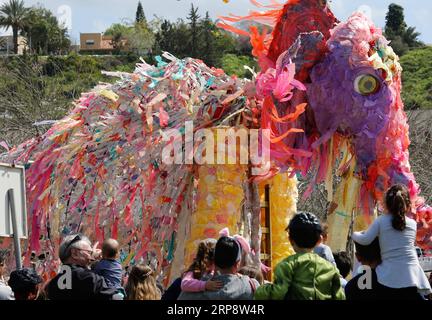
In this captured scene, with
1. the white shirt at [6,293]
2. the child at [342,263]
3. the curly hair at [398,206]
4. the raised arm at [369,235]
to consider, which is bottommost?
the child at [342,263]

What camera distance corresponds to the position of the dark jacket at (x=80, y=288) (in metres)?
5.65

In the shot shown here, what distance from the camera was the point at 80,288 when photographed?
5664 mm

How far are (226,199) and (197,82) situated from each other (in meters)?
1.04

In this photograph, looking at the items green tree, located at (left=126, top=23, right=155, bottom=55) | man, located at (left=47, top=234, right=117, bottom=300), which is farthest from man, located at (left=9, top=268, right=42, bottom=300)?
green tree, located at (left=126, top=23, right=155, bottom=55)

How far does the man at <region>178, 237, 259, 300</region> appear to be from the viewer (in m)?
5.32

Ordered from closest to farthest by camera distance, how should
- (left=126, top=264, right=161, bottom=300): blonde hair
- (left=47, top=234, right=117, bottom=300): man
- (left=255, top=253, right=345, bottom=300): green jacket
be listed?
(left=255, top=253, right=345, bottom=300): green jacket, (left=47, top=234, right=117, bottom=300): man, (left=126, top=264, right=161, bottom=300): blonde hair

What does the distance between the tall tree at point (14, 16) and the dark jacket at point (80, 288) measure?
5741cm

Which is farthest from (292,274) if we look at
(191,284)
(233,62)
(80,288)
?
(233,62)

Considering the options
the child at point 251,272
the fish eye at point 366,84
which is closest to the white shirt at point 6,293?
the child at point 251,272

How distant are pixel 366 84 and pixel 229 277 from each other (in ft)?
10.4

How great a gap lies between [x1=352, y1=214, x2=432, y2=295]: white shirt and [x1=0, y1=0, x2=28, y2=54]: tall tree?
57851mm

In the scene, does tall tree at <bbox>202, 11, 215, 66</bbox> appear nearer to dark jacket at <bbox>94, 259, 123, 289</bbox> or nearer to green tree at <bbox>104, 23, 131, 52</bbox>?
green tree at <bbox>104, 23, 131, 52</bbox>

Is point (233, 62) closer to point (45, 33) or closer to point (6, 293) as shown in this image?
point (45, 33)

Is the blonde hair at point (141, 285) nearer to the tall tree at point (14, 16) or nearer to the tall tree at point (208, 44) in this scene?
the tall tree at point (208, 44)
